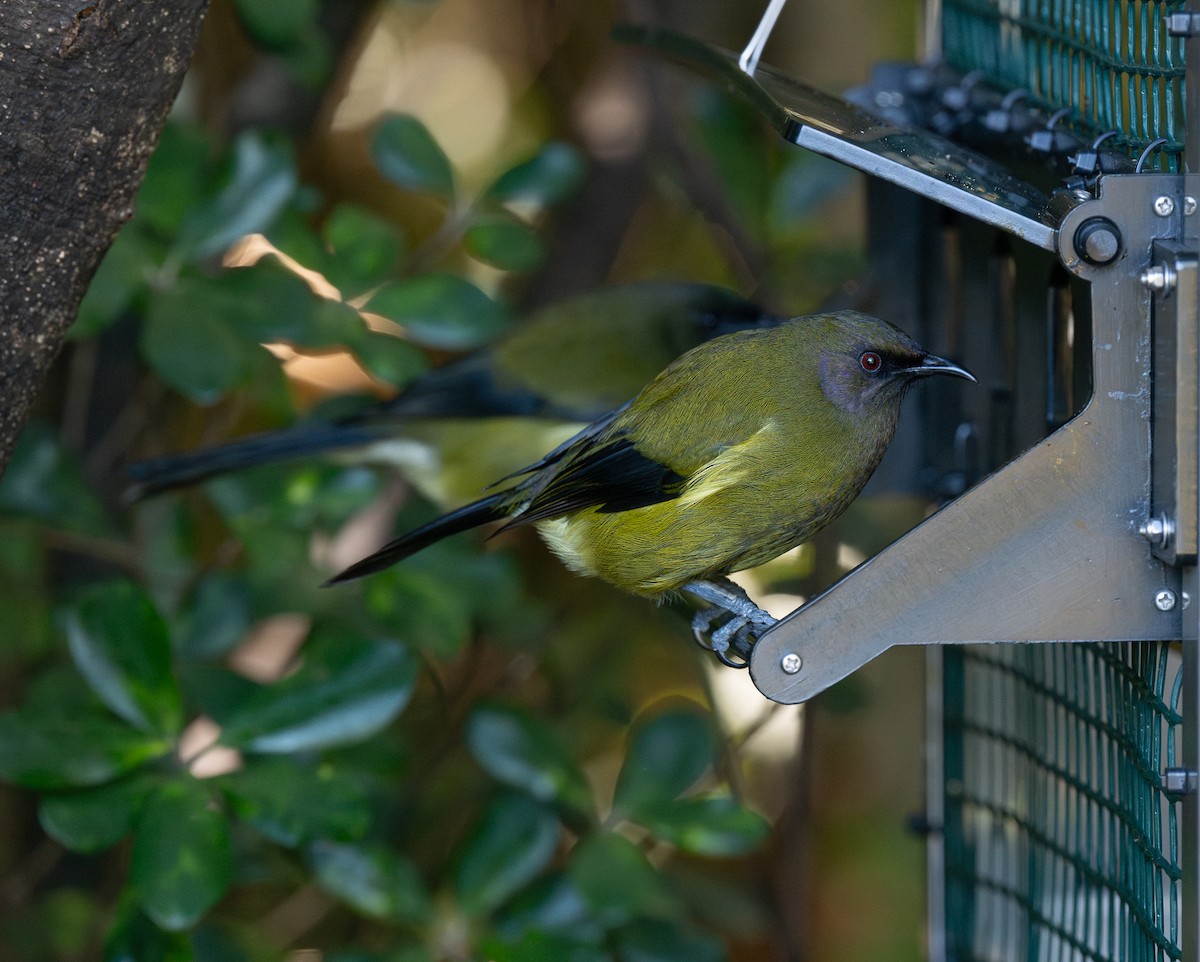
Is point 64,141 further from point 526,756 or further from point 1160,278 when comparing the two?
point 526,756

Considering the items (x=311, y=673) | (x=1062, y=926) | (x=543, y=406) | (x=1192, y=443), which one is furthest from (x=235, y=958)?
(x=1192, y=443)

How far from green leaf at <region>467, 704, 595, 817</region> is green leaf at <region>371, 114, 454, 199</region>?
848mm

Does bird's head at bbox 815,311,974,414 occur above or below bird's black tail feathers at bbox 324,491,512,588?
above

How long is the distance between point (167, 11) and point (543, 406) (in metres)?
1.25

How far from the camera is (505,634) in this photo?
2449 millimetres

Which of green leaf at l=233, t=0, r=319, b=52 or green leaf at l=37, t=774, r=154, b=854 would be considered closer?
green leaf at l=37, t=774, r=154, b=854

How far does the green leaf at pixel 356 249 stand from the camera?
2061 millimetres

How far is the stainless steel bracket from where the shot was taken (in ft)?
3.71

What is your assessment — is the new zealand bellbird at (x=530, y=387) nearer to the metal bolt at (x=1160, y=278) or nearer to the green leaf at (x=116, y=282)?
the green leaf at (x=116, y=282)

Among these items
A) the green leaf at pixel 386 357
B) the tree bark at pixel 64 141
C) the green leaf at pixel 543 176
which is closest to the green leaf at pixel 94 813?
the tree bark at pixel 64 141

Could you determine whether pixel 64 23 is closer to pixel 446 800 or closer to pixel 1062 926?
pixel 1062 926

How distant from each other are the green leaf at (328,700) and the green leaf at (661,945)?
2.06 ft

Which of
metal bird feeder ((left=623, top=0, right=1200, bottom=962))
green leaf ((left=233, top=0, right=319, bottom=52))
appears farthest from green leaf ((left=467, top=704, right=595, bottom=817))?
green leaf ((left=233, top=0, right=319, bottom=52))

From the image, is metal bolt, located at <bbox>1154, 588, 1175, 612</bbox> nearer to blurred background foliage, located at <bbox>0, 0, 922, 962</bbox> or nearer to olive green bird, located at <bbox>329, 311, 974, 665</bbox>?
olive green bird, located at <bbox>329, 311, 974, 665</bbox>
